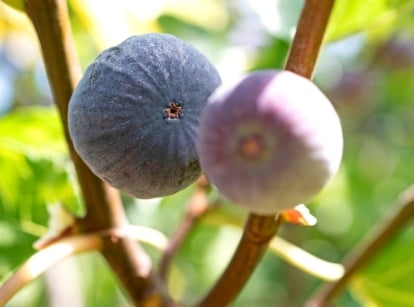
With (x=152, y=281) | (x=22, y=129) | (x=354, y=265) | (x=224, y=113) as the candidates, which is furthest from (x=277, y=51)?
(x=224, y=113)

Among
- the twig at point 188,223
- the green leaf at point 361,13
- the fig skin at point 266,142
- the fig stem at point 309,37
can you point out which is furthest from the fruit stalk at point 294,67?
the green leaf at point 361,13

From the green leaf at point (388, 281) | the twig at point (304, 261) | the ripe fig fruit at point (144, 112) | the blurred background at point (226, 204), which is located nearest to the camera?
the ripe fig fruit at point (144, 112)

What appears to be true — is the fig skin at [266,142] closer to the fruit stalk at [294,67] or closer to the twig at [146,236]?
the fruit stalk at [294,67]

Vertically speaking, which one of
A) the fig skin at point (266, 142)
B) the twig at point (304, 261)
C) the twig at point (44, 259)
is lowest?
the twig at point (304, 261)

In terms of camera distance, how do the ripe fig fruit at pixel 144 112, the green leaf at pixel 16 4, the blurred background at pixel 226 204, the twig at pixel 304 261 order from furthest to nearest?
the blurred background at pixel 226 204, the twig at pixel 304 261, the green leaf at pixel 16 4, the ripe fig fruit at pixel 144 112

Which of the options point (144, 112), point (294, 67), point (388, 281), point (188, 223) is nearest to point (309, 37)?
point (294, 67)

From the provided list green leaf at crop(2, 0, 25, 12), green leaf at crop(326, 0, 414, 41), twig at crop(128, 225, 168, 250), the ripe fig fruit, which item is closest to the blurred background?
green leaf at crop(326, 0, 414, 41)
